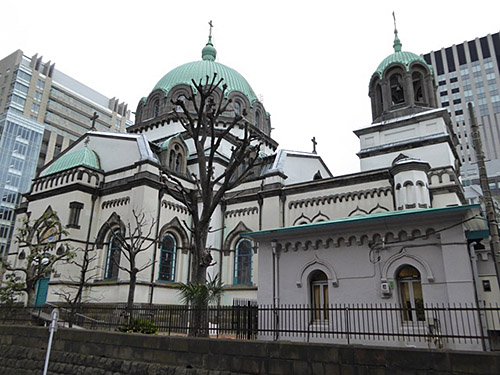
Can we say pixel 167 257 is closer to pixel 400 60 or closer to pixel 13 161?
pixel 400 60

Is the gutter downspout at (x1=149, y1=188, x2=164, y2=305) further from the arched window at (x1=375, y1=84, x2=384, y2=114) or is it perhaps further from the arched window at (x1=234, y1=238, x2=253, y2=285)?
the arched window at (x1=375, y1=84, x2=384, y2=114)

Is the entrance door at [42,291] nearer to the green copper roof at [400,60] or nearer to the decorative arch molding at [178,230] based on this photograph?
the decorative arch molding at [178,230]

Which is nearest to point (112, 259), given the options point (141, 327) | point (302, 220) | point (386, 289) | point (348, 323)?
point (302, 220)

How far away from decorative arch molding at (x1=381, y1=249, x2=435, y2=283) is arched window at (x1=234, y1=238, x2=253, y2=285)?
46.1 ft

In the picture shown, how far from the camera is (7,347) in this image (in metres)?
14.4

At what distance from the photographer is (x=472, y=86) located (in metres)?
90.4

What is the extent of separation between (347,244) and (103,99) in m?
81.6

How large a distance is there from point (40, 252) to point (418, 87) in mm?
25665

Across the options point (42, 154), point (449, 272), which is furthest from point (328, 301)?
point (42, 154)

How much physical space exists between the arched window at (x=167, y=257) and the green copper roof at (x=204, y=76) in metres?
14.9

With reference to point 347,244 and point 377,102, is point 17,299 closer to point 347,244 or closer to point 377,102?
point 347,244

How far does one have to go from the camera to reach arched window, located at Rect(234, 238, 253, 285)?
82.5 ft

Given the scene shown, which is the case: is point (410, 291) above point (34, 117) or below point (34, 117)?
below

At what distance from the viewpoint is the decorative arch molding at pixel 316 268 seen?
40.9ft
